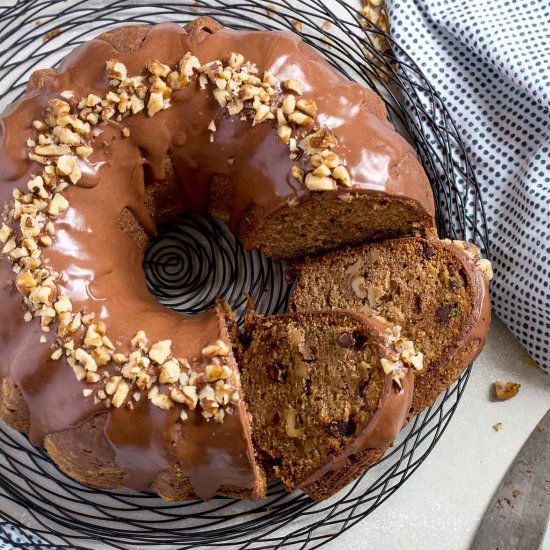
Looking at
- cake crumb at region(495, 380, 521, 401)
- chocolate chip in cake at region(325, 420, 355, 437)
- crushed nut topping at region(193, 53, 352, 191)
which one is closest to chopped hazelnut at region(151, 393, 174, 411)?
chocolate chip in cake at region(325, 420, 355, 437)

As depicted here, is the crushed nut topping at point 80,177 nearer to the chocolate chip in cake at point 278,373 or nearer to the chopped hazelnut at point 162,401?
the chopped hazelnut at point 162,401

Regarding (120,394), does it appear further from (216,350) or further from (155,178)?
(155,178)

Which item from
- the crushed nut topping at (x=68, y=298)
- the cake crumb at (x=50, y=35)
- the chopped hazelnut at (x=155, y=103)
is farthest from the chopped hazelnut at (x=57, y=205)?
the cake crumb at (x=50, y=35)

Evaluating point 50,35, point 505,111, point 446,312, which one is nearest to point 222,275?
point 446,312

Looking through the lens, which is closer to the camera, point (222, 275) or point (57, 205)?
point (57, 205)

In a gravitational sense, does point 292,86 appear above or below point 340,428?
above

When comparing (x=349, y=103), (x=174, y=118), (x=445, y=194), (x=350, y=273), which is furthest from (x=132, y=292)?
(x=445, y=194)
